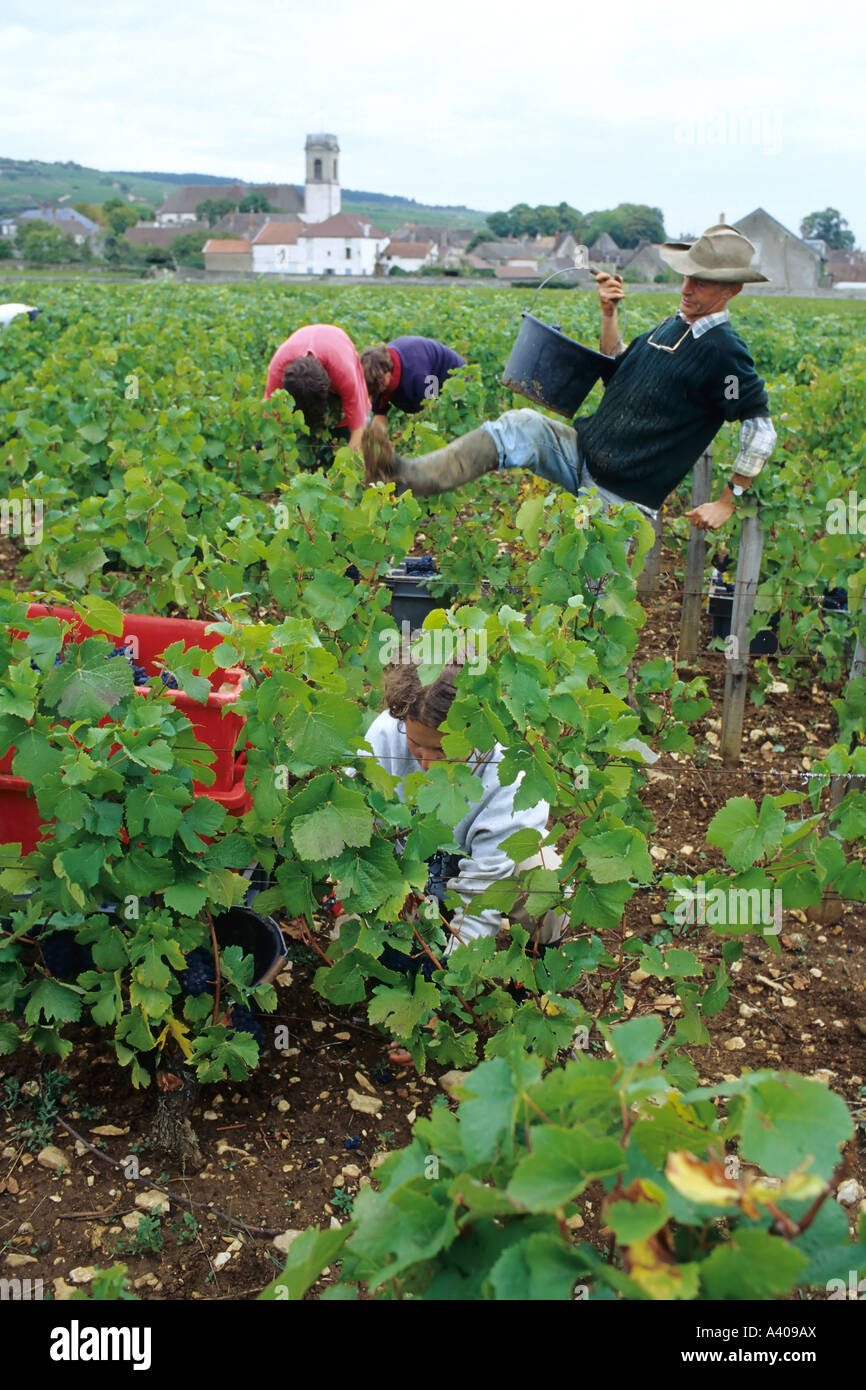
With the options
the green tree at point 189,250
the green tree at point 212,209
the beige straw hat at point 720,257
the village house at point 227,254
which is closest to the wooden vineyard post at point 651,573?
the beige straw hat at point 720,257

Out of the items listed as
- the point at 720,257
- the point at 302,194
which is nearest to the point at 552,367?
the point at 720,257

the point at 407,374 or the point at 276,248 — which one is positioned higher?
the point at 276,248

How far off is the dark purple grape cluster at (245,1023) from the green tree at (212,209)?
136135mm

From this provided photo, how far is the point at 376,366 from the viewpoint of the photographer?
540cm

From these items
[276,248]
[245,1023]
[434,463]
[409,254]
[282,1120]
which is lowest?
[282,1120]

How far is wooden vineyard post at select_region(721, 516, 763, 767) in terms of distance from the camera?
4.50 metres

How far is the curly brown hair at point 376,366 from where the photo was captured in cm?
538

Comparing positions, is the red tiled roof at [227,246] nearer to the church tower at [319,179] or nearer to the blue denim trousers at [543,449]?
the church tower at [319,179]

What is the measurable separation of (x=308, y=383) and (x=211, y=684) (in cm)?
252

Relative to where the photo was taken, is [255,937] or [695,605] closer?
[255,937]

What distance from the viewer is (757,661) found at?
5117 mm

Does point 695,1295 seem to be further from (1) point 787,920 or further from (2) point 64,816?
(1) point 787,920

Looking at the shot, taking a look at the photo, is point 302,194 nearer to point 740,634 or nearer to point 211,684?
point 740,634
